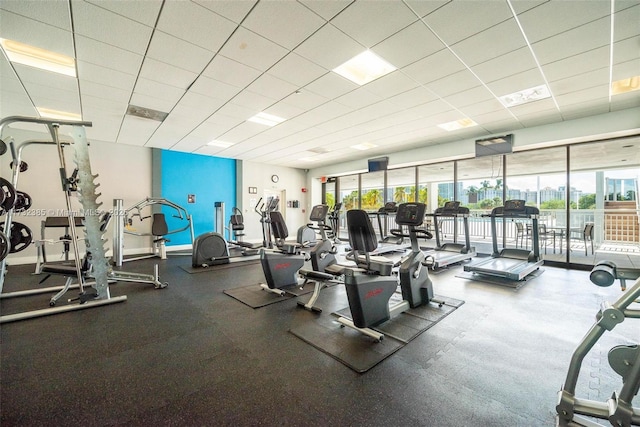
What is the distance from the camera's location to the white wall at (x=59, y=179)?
19.0 feet

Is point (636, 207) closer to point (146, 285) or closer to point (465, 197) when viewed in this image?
point (465, 197)

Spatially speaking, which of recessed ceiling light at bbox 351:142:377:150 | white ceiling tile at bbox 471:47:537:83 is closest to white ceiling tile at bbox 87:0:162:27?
white ceiling tile at bbox 471:47:537:83

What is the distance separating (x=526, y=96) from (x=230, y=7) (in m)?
4.38

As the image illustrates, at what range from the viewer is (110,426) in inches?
56.5

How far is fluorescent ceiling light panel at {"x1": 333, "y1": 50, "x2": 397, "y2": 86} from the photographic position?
3.09 meters

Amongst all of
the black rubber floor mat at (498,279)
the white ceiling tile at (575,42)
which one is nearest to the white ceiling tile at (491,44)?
the white ceiling tile at (575,42)

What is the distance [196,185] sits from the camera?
821 cm

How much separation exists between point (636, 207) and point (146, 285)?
10.1 metres

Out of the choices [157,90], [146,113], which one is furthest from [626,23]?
[146,113]

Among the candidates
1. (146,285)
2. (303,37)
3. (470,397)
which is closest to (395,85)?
(303,37)

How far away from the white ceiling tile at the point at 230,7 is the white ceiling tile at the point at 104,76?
191 cm

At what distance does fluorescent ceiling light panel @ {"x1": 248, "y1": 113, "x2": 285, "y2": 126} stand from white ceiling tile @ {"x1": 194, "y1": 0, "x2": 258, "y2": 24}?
251cm

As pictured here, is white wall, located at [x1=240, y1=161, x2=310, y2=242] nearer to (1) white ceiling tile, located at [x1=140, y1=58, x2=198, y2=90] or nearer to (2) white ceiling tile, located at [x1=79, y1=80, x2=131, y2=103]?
(2) white ceiling tile, located at [x1=79, y1=80, x2=131, y2=103]

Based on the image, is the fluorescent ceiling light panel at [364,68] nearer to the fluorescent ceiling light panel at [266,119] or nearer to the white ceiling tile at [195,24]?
the white ceiling tile at [195,24]
